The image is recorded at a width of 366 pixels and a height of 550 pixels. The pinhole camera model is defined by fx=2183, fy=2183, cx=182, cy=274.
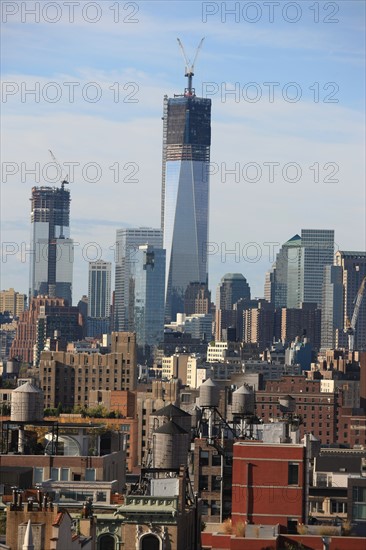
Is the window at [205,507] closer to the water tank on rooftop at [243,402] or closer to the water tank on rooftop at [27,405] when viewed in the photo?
the water tank on rooftop at [27,405]

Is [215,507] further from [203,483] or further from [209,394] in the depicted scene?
[209,394]

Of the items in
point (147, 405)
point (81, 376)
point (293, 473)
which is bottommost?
point (293, 473)

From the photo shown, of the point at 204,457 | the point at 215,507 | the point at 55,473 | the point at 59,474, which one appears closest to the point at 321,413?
the point at 204,457

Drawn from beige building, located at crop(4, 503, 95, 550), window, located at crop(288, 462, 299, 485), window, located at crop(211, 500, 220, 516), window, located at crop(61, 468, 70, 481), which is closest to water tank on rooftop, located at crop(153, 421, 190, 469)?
window, located at crop(61, 468, 70, 481)

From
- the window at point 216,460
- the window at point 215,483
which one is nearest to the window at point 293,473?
the window at point 215,483

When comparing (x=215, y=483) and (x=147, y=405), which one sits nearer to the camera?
(x=215, y=483)

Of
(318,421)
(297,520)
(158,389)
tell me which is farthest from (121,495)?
(318,421)

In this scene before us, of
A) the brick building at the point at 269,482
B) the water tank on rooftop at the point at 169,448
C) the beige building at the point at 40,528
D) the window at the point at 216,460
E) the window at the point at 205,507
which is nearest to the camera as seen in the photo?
the beige building at the point at 40,528
